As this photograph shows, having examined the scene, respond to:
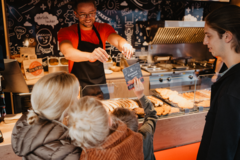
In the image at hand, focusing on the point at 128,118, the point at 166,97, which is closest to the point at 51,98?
the point at 128,118

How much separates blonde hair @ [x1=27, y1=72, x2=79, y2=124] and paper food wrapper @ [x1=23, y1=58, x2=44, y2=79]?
2.57 metres

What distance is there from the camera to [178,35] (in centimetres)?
454

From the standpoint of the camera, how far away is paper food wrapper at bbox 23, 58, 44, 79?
329cm

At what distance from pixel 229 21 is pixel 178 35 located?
3567 mm

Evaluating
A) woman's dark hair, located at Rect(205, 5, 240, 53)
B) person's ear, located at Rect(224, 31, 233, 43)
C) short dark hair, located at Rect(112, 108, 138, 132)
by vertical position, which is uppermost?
woman's dark hair, located at Rect(205, 5, 240, 53)

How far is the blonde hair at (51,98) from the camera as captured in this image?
0.97m

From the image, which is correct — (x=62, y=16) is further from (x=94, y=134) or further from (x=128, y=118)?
(x=94, y=134)

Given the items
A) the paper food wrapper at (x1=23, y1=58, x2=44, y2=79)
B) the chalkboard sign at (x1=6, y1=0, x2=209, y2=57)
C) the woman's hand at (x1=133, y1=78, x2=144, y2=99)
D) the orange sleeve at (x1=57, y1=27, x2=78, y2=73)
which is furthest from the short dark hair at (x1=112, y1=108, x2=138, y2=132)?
the chalkboard sign at (x1=6, y1=0, x2=209, y2=57)

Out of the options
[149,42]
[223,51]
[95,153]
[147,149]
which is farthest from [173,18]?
[95,153]

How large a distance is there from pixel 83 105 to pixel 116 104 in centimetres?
128

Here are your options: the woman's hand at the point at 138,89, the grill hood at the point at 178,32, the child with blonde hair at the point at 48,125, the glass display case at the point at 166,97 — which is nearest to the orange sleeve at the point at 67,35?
the glass display case at the point at 166,97

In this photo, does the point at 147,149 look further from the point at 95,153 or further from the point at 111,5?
the point at 111,5

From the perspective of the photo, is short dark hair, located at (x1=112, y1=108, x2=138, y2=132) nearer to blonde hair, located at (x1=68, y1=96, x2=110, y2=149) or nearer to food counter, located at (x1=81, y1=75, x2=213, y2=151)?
blonde hair, located at (x1=68, y1=96, x2=110, y2=149)

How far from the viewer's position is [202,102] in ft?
7.87
